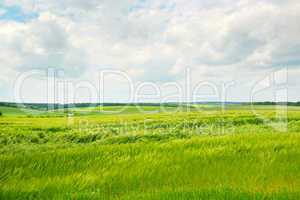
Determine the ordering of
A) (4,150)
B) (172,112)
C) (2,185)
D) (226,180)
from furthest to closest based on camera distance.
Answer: (172,112) < (4,150) < (226,180) < (2,185)

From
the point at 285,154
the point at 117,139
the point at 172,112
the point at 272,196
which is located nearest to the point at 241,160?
the point at 285,154

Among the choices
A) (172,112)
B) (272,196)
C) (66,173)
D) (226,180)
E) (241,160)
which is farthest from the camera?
(172,112)

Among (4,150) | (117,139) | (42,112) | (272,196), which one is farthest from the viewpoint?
(42,112)

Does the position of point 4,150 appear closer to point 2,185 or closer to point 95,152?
point 95,152

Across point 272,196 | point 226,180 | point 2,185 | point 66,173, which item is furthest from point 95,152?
point 272,196

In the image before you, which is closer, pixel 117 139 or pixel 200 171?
pixel 200 171

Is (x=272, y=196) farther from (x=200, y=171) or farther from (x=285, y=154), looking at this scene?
(x=285, y=154)

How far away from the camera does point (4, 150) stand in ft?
23.3

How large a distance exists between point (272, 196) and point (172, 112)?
16441mm

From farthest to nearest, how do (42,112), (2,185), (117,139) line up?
(42,112) < (117,139) < (2,185)

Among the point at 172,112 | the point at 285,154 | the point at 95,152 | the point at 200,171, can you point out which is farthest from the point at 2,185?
the point at 172,112

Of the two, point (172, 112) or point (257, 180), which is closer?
point (257, 180)

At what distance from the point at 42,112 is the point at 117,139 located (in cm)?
859

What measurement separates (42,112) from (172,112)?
8.31 meters
